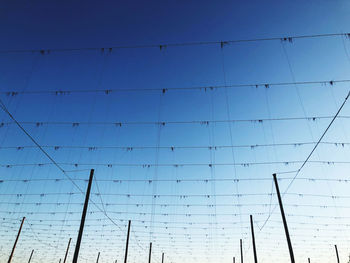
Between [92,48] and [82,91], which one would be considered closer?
[92,48]

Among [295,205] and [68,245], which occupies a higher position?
[295,205]

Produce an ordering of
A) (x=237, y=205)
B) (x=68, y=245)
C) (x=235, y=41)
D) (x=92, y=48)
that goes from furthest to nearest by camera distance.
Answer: (x=68, y=245), (x=237, y=205), (x=92, y=48), (x=235, y=41)

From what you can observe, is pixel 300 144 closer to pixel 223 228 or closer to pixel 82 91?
pixel 82 91

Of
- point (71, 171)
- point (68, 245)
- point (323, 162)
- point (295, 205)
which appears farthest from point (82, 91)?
point (68, 245)

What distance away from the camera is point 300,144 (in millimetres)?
15992

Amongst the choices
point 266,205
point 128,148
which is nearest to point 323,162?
point 266,205

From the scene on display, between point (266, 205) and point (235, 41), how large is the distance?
61.4 ft

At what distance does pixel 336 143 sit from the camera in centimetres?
1587

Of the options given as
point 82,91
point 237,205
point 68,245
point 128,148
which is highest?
point 82,91

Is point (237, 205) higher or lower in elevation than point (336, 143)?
lower

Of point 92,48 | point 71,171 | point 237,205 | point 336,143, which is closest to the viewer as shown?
point 92,48

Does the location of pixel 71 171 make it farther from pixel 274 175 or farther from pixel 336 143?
pixel 336 143

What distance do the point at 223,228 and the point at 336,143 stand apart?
19.4m

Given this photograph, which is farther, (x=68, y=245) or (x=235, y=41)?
(x=68, y=245)
